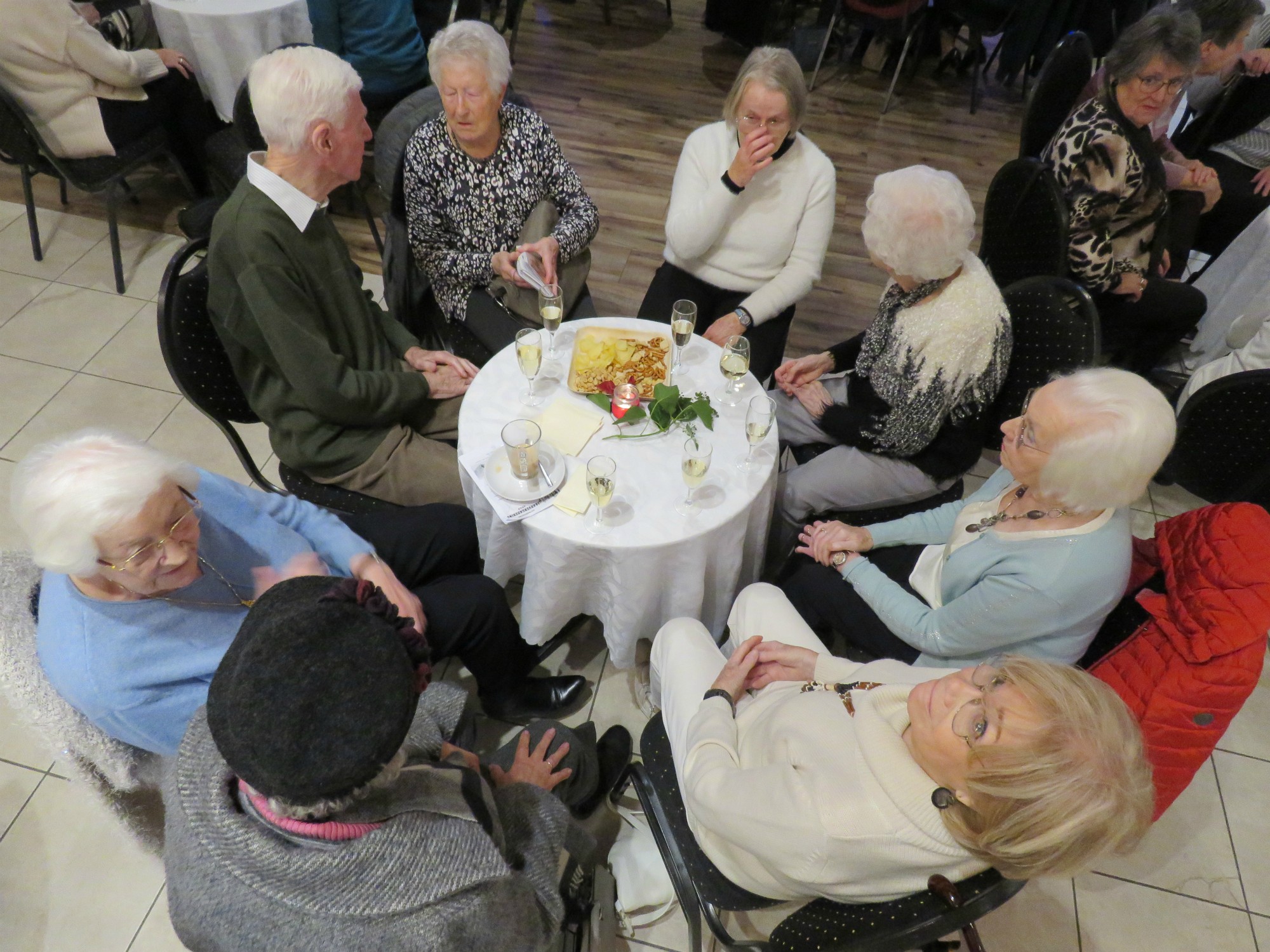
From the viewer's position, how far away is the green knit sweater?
1799 millimetres

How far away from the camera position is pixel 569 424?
75.0 inches

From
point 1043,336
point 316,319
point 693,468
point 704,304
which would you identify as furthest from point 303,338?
point 1043,336

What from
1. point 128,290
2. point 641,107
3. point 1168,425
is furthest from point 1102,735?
point 641,107

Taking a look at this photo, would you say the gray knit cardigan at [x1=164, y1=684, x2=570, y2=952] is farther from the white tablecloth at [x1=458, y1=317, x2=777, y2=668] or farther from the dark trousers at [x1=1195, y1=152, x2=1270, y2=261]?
the dark trousers at [x1=1195, y1=152, x2=1270, y2=261]

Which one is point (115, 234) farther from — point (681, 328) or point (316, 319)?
point (681, 328)

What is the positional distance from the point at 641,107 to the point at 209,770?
5.02 metres

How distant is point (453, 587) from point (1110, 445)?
1.56 meters

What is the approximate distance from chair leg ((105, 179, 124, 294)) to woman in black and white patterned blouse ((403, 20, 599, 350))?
5.36ft

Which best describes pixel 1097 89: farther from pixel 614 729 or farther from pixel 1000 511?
pixel 614 729

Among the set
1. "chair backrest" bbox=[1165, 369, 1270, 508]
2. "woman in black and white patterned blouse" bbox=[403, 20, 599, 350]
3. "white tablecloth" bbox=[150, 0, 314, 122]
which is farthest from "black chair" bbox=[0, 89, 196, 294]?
"chair backrest" bbox=[1165, 369, 1270, 508]

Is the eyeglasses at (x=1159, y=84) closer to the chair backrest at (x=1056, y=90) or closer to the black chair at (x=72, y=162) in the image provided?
the chair backrest at (x=1056, y=90)

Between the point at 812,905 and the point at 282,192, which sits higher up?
the point at 282,192

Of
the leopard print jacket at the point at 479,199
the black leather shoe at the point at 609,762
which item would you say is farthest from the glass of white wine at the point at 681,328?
the black leather shoe at the point at 609,762

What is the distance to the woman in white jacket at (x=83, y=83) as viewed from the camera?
2758mm
